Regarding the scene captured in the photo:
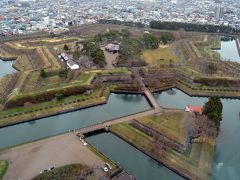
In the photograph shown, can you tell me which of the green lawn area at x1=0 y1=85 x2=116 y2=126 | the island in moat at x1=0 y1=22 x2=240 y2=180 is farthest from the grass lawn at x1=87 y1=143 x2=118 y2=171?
the green lawn area at x1=0 y1=85 x2=116 y2=126

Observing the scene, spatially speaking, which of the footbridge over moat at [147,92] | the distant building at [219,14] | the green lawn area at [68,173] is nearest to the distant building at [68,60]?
the footbridge over moat at [147,92]

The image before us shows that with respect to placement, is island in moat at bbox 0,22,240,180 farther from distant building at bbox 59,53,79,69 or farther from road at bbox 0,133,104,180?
distant building at bbox 59,53,79,69

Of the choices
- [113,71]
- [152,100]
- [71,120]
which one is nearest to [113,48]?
[113,71]

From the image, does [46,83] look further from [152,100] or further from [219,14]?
[219,14]

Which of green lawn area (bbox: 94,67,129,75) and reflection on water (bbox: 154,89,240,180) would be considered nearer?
reflection on water (bbox: 154,89,240,180)

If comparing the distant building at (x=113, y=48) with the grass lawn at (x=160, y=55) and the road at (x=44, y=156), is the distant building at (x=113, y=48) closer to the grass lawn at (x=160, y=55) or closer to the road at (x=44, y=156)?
the grass lawn at (x=160, y=55)

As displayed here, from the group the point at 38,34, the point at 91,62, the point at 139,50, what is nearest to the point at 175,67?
the point at 139,50
